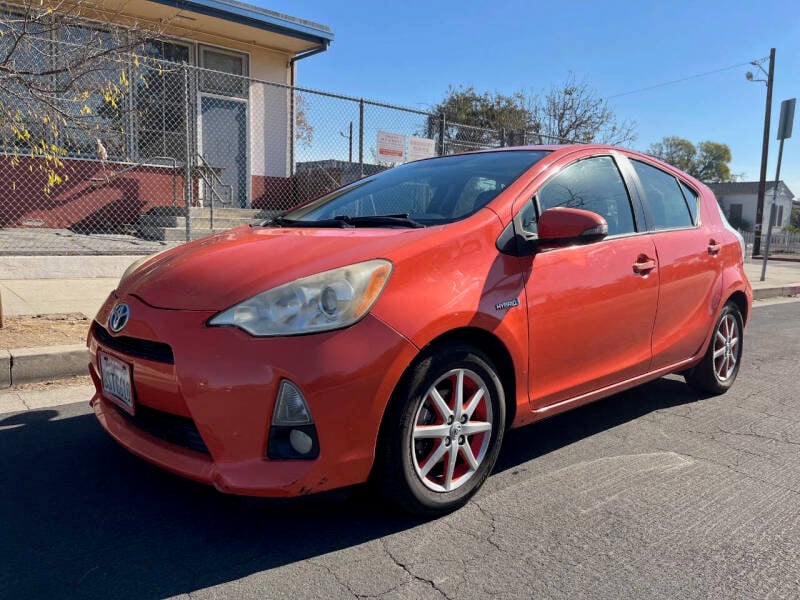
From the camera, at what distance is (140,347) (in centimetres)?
247

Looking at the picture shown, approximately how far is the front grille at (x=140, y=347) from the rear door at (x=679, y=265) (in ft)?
8.82

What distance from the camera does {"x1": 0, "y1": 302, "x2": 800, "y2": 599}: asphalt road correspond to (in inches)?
86.1

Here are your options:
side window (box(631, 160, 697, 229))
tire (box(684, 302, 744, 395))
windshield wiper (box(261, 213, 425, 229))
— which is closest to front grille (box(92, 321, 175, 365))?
windshield wiper (box(261, 213, 425, 229))

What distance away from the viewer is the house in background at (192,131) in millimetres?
10117

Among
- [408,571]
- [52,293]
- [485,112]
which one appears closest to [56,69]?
[52,293]

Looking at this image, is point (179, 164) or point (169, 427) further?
point (179, 164)

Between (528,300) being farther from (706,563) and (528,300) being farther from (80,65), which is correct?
(80,65)

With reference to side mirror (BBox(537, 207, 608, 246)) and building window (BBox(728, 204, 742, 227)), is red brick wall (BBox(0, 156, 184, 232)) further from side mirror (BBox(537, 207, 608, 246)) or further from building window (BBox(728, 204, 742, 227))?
building window (BBox(728, 204, 742, 227))

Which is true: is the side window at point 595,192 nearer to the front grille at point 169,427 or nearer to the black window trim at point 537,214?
the black window trim at point 537,214

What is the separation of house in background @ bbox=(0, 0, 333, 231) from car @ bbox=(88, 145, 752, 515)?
678cm

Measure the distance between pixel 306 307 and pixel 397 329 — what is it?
1.14 ft

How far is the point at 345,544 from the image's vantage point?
242cm

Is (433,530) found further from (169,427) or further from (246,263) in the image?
(246,263)

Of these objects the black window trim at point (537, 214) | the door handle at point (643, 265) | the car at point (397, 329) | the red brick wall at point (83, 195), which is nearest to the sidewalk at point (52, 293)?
the car at point (397, 329)
